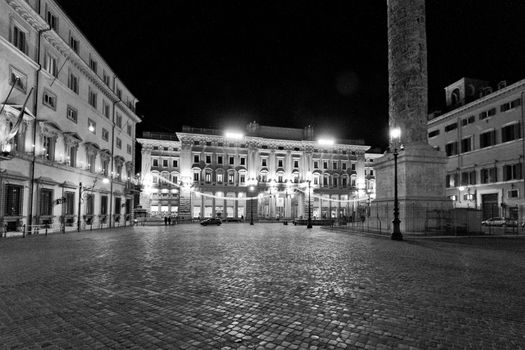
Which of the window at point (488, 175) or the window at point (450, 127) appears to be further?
the window at point (450, 127)

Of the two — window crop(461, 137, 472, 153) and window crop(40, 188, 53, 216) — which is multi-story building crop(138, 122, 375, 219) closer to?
window crop(461, 137, 472, 153)

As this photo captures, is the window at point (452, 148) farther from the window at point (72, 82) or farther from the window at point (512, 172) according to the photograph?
the window at point (72, 82)

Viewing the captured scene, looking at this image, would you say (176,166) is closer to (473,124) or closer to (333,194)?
(333,194)

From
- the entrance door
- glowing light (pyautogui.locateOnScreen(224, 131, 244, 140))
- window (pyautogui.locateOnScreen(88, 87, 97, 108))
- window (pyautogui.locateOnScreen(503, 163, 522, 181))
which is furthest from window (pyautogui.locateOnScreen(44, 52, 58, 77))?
the entrance door

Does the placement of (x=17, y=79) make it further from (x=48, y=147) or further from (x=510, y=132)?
(x=510, y=132)

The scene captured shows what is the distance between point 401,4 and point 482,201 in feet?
100

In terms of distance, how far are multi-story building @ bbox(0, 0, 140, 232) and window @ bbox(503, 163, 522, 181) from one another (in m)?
43.2

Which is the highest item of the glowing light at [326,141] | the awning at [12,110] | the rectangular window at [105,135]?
the glowing light at [326,141]

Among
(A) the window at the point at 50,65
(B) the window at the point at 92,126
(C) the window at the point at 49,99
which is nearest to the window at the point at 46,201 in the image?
(C) the window at the point at 49,99

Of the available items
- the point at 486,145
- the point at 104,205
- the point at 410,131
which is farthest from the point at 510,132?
the point at 104,205

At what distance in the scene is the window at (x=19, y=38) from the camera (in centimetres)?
2131

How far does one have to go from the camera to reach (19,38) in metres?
21.9

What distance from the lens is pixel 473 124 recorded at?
147ft

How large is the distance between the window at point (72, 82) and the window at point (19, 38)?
19.5ft
